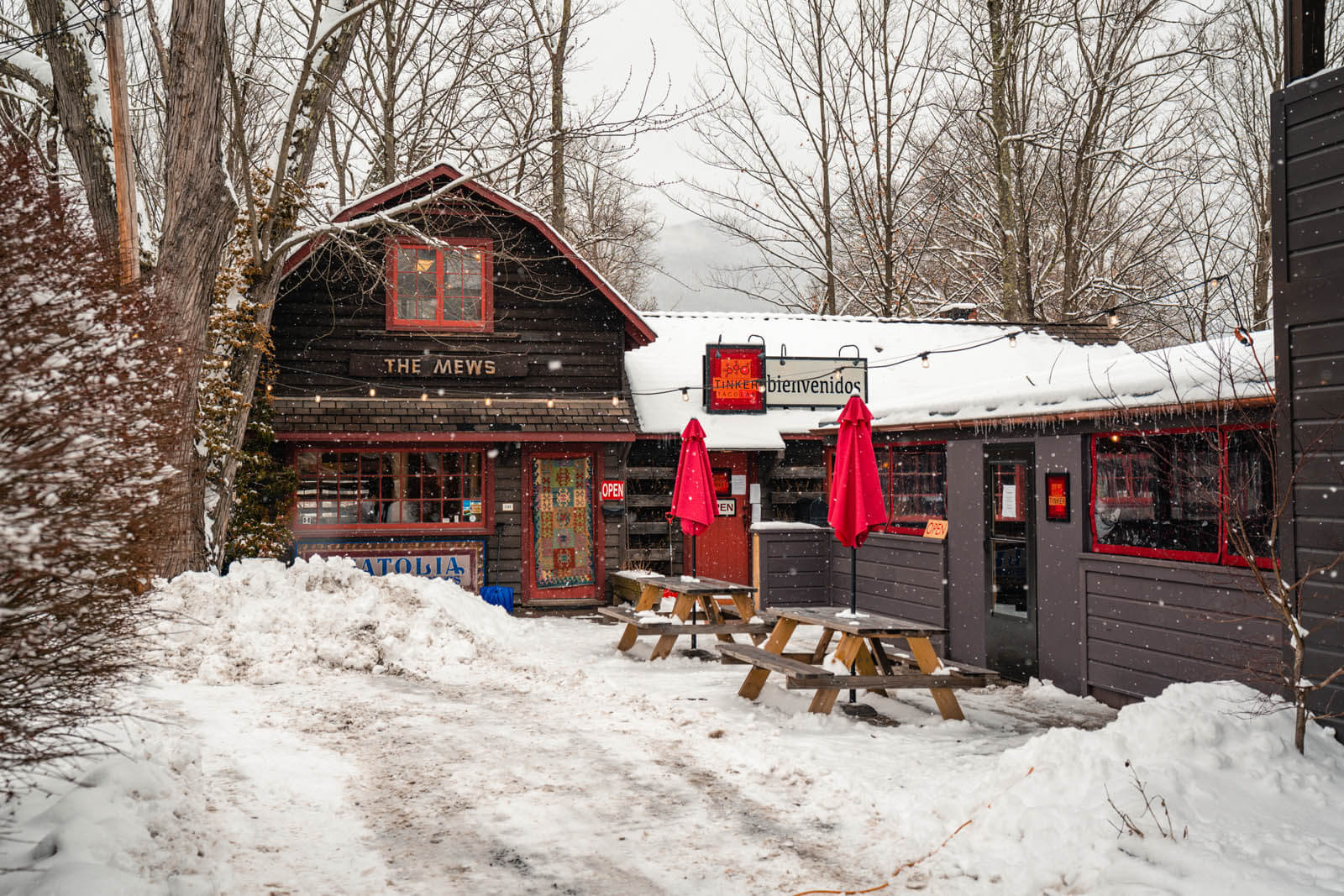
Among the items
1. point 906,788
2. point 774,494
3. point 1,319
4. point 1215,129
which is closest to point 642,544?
A: point 774,494

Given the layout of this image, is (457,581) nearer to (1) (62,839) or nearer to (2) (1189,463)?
(2) (1189,463)

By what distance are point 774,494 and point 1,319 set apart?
1440 cm

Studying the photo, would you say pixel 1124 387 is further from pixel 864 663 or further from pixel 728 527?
pixel 728 527

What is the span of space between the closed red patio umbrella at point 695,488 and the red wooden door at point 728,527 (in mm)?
5610

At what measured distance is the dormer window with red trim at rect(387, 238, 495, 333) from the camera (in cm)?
1522

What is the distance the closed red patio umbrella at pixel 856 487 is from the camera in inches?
333

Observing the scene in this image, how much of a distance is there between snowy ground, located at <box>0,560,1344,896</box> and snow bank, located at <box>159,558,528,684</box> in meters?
0.71

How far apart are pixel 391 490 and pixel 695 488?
594 centimetres

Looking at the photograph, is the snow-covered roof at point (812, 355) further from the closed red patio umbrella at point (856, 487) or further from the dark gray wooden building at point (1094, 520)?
the closed red patio umbrella at point (856, 487)

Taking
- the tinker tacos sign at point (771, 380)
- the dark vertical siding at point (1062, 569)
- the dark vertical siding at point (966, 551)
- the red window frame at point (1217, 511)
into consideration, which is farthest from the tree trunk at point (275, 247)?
the red window frame at point (1217, 511)

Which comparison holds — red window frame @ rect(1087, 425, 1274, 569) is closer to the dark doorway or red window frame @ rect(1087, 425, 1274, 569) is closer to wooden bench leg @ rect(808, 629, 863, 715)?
the dark doorway

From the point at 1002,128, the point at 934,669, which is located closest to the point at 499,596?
the point at 934,669

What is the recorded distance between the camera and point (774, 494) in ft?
56.4

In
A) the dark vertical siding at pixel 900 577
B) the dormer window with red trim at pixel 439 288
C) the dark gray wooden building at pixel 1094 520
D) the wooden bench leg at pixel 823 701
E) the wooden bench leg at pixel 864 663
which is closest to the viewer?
the dark gray wooden building at pixel 1094 520
